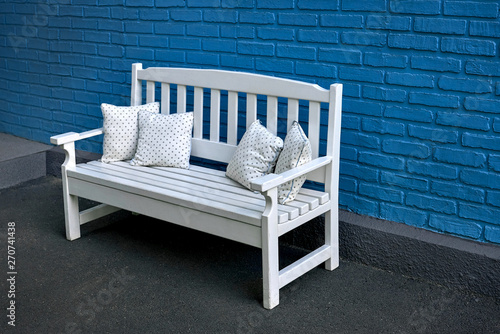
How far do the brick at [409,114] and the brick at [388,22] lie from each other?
410mm

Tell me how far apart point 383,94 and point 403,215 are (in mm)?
662

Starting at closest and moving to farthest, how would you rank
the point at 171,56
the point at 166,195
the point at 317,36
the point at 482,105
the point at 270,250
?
the point at 270,250 → the point at 482,105 → the point at 166,195 → the point at 317,36 → the point at 171,56

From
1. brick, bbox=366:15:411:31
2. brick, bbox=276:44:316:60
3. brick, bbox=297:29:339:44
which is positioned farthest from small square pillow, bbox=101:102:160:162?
brick, bbox=366:15:411:31

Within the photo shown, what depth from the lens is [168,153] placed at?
141 inches

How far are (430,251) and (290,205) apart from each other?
0.78 m

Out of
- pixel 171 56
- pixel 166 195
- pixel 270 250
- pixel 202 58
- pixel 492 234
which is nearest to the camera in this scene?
pixel 270 250

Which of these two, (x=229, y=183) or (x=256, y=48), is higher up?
(x=256, y=48)

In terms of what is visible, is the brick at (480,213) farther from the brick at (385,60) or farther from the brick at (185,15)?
the brick at (185,15)

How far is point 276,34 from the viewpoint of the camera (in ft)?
11.5

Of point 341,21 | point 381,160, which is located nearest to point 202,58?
point 341,21

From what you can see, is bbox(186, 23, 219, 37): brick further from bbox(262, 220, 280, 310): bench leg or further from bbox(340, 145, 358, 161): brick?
bbox(262, 220, 280, 310): bench leg

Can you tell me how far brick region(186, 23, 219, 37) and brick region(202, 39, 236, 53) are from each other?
0.04 metres

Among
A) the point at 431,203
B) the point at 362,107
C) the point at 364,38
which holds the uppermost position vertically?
the point at 364,38

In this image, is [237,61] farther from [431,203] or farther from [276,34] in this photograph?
[431,203]
